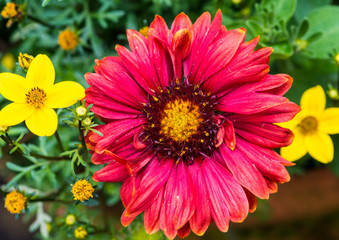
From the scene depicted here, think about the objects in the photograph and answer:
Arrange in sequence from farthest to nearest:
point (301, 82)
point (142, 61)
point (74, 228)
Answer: point (301, 82)
point (74, 228)
point (142, 61)

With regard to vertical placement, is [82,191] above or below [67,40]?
below

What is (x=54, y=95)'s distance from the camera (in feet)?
3.22

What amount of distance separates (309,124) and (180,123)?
1.47ft

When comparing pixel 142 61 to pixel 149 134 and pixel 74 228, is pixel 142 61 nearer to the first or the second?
pixel 149 134

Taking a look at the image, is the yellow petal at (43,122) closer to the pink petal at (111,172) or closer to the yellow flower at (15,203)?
the pink petal at (111,172)

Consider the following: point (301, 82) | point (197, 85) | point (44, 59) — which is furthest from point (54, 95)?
point (301, 82)

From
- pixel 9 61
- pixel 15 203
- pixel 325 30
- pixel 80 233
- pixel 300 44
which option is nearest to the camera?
pixel 15 203

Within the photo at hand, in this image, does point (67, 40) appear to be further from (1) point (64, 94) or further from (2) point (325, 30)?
(2) point (325, 30)

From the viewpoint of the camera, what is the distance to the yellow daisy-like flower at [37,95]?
3.14ft

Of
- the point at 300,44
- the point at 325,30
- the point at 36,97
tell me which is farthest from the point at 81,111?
the point at 325,30

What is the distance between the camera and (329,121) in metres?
1.24

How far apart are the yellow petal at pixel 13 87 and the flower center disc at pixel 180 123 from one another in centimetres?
35

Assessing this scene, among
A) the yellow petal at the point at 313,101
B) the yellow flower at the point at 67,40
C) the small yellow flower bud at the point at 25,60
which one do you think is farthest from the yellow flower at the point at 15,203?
the yellow petal at the point at 313,101

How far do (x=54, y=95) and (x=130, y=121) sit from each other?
0.24m
